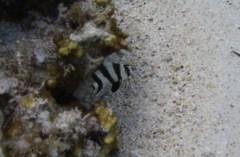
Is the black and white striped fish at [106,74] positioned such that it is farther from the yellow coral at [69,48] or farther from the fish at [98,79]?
the yellow coral at [69,48]

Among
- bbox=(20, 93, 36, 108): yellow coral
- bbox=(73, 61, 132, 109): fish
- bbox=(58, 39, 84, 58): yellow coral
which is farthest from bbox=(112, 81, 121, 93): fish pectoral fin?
bbox=(20, 93, 36, 108): yellow coral

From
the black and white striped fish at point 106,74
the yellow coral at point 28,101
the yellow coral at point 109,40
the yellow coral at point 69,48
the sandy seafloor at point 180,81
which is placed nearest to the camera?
the yellow coral at point 28,101

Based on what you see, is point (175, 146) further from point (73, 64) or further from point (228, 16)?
point (228, 16)

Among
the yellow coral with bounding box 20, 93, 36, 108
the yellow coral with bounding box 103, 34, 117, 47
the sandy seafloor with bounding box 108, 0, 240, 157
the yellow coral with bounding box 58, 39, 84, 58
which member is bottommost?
the sandy seafloor with bounding box 108, 0, 240, 157

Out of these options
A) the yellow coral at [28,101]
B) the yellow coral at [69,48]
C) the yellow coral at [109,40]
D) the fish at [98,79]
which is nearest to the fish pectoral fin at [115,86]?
the fish at [98,79]

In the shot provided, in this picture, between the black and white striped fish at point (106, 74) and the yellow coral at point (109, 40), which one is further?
the black and white striped fish at point (106, 74)

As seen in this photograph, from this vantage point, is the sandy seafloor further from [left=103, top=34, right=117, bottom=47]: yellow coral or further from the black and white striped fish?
[left=103, top=34, right=117, bottom=47]: yellow coral
